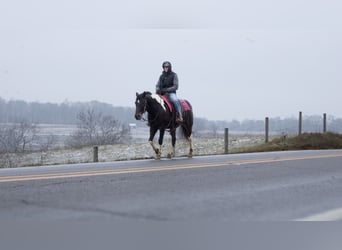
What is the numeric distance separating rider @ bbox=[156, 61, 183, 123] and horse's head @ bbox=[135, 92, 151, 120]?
0.91 metres

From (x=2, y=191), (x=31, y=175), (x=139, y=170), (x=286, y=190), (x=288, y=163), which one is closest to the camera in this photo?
(x=2, y=191)

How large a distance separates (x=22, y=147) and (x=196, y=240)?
19.7 m

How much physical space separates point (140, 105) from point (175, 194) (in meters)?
6.34

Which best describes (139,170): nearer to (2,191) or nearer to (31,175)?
(31,175)

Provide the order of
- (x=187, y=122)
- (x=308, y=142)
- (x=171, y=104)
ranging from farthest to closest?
(x=308, y=142), (x=187, y=122), (x=171, y=104)

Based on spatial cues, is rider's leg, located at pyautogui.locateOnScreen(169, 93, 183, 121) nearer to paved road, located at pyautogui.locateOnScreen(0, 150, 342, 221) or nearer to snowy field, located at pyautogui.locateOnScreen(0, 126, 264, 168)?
snowy field, located at pyautogui.locateOnScreen(0, 126, 264, 168)

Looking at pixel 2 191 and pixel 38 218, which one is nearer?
pixel 38 218

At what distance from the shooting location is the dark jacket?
14000 mm

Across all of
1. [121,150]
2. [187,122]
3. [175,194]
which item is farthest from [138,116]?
[121,150]

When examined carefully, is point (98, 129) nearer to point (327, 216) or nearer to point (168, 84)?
point (168, 84)

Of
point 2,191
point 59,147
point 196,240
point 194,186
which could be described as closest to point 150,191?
point 194,186

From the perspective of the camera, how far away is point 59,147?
2611cm

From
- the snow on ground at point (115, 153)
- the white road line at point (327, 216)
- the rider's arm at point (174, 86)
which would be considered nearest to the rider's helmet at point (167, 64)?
the rider's arm at point (174, 86)

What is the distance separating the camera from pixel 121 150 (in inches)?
940
